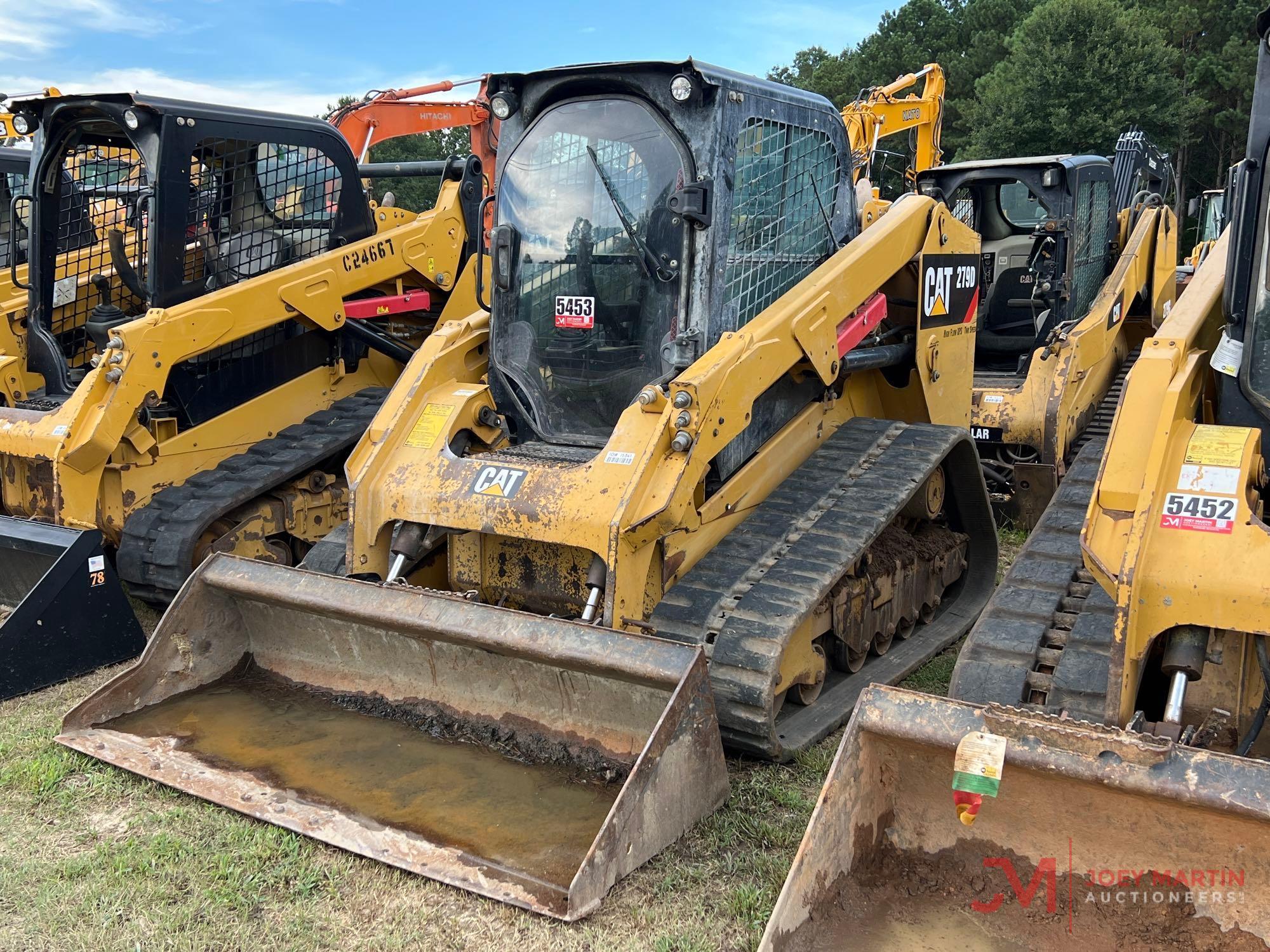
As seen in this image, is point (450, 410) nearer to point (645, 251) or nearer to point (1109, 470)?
point (645, 251)

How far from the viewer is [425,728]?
4.03 meters

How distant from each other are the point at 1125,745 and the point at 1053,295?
19.9ft

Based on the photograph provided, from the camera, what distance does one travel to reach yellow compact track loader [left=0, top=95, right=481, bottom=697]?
5.47m

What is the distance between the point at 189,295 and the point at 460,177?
201 cm

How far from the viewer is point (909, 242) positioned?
5254 millimetres

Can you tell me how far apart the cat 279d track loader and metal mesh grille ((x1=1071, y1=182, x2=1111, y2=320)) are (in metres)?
5.07

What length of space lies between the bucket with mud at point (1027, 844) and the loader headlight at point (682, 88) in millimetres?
Result: 2427

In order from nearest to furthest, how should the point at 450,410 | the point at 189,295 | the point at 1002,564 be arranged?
the point at 450,410 < the point at 189,295 < the point at 1002,564

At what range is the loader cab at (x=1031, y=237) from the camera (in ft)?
26.4

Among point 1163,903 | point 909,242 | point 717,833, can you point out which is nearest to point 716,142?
point 909,242

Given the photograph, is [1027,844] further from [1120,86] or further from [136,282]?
[1120,86]

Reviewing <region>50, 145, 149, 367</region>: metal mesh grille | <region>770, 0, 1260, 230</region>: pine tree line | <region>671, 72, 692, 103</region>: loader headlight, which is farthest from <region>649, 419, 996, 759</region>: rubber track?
<region>770, 0, 1260, 230</region>: pine tree line

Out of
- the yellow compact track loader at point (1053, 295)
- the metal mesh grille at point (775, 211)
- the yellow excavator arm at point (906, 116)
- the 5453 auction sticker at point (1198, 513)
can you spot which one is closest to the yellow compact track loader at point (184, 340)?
the metal mesh grille at point (775, 211)

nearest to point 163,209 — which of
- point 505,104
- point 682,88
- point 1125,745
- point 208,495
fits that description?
point 208,495
